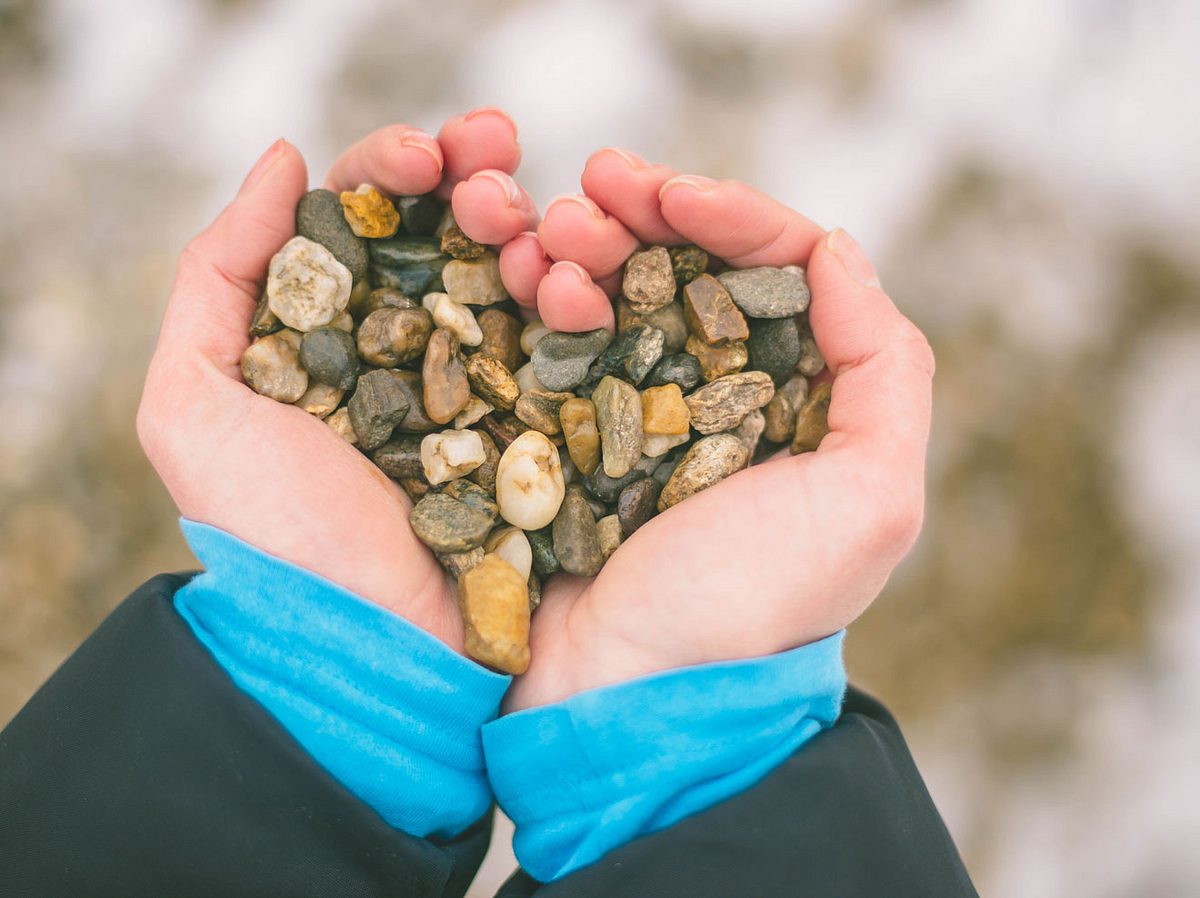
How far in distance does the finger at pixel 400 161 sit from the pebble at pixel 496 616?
1.21 feet

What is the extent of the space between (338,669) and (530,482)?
0.77 feet

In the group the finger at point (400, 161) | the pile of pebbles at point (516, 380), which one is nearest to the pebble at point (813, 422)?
the pile of pebbles at point (516, 380)

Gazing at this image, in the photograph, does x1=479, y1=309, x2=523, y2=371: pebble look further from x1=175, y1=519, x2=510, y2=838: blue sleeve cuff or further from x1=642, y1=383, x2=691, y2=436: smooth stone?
x1=175, y1=519, x2=510, y2=838: blue sleeve cuff

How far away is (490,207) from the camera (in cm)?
84

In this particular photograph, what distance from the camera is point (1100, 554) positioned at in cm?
142

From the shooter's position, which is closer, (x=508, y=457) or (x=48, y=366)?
(x=508, y=457)

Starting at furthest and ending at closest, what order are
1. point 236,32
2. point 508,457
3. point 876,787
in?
point 236,32
point 508,457
point 876,787

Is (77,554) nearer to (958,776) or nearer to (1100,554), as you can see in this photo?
(958,776)

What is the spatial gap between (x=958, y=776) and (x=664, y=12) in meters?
1.30

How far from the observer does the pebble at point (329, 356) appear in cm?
87

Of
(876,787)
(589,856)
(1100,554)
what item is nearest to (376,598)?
(589,856)

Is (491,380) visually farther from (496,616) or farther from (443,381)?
(496,616)

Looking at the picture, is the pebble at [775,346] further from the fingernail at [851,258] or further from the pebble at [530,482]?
the pebble at [530,482]

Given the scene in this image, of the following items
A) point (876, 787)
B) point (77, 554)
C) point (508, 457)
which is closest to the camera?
point (876, 787)
